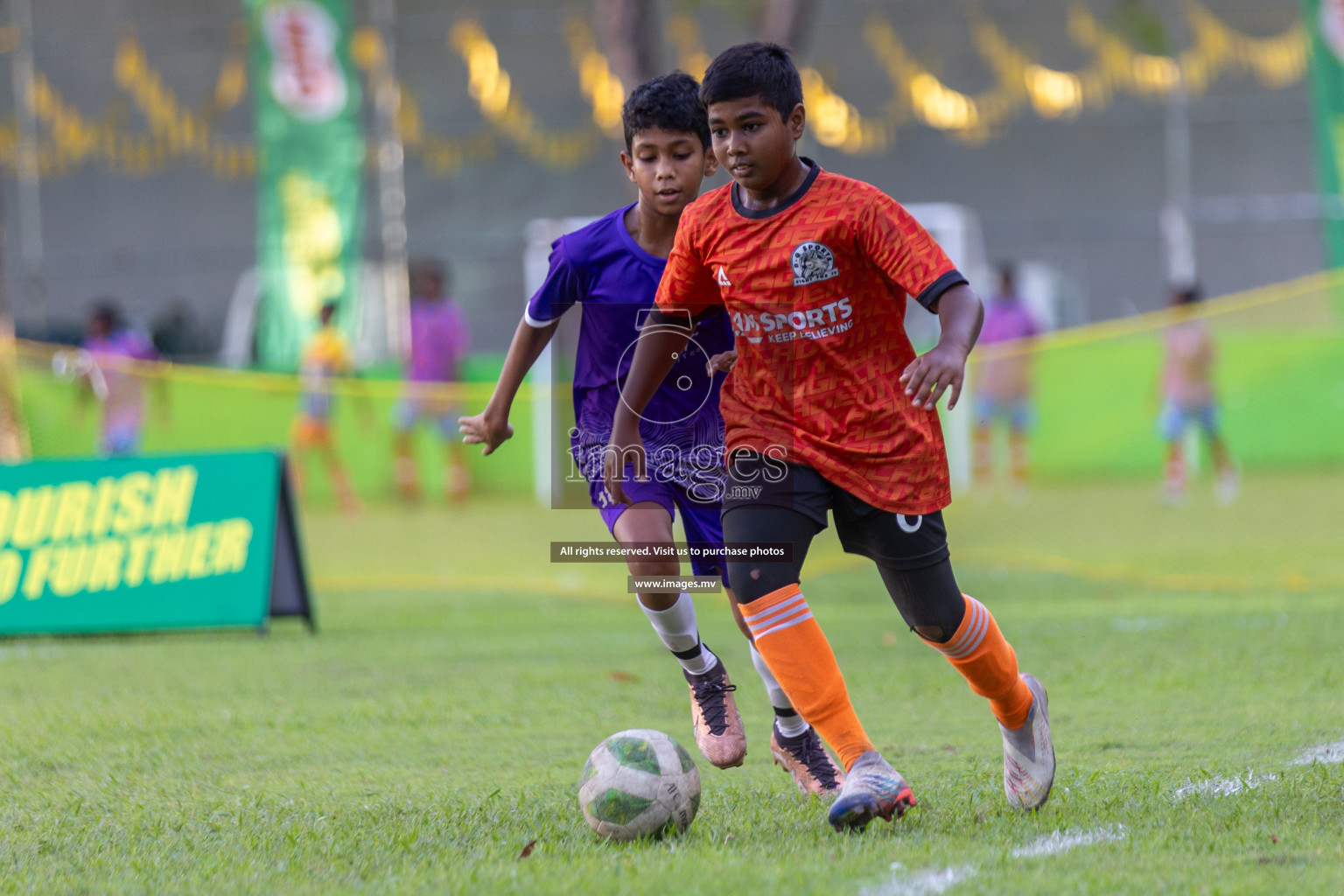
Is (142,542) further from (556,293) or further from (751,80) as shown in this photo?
(751,80)

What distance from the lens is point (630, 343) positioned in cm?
501

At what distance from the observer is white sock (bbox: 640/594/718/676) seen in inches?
194

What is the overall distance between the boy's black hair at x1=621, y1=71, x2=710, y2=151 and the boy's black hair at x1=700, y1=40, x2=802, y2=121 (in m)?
0.66

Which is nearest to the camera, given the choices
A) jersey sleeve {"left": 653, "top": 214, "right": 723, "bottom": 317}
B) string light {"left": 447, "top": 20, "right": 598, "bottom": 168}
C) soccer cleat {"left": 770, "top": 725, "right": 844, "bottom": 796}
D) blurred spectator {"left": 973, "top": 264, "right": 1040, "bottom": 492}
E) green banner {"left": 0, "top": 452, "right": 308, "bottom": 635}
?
jersey sleeve {"left": 653, "top": 214, "right": 723, "bottom": 317}

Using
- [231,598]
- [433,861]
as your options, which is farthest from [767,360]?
[231,598]

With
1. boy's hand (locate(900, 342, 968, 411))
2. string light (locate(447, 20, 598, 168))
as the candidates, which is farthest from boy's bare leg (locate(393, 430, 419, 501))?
boy's hand (locate(900, 342, 968, 411))

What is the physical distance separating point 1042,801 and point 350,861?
178 cm

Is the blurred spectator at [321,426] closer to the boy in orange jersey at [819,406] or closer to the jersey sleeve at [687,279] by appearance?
the jersey sleeve at [687,279]

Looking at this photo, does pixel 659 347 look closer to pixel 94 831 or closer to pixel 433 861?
pixel 433 861

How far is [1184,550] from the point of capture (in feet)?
39.1

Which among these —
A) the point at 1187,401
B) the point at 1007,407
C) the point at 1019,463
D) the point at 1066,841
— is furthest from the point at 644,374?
the point at 1019,463

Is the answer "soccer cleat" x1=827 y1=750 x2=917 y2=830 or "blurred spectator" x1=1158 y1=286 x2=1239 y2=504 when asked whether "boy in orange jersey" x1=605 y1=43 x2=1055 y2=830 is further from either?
"blurred spectator" x1=1158 y1=286 x2=1239 y2=504

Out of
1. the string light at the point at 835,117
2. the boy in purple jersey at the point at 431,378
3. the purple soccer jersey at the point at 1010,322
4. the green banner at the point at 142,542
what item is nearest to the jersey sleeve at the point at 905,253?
the green banner at the point at 142,542

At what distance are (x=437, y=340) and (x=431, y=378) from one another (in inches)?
17.5
